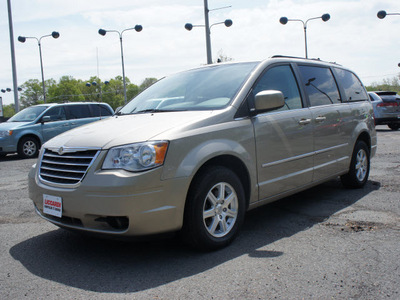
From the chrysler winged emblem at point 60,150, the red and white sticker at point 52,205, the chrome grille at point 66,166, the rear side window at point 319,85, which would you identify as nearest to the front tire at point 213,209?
the chrome grille at point 66,166

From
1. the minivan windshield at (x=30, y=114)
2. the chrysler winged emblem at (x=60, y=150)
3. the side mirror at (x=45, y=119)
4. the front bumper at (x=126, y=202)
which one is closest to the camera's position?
the front bumper at (x=126, y=202)

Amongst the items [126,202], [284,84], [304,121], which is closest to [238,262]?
[126,202]

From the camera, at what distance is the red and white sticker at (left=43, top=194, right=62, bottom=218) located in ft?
11.0

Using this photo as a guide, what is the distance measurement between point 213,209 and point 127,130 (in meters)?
0.99

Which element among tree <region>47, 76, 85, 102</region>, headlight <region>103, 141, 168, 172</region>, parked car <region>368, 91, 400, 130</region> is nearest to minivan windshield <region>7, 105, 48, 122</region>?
headlight <region>103, 141, 168, 172</region>

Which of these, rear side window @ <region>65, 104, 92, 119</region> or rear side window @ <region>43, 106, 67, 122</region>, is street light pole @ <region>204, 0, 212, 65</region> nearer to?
rear side window @ <region>65, 104, 92, 119</region>

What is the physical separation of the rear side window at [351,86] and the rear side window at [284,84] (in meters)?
1.35

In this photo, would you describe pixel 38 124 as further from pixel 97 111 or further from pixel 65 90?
pixel 65 90

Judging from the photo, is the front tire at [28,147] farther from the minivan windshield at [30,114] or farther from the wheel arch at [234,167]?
the wheel arch at [234,167]

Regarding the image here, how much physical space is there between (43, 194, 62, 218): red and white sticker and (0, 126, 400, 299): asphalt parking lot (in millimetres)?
414

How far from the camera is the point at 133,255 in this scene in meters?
3.57

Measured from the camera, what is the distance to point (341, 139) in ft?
17.6

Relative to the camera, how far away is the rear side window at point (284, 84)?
4.30 metres

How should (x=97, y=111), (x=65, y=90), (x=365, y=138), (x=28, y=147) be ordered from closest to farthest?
(x=365, y=138) → (x=28, y=147) → (x=97, y=111) → (x=65, y=90)
